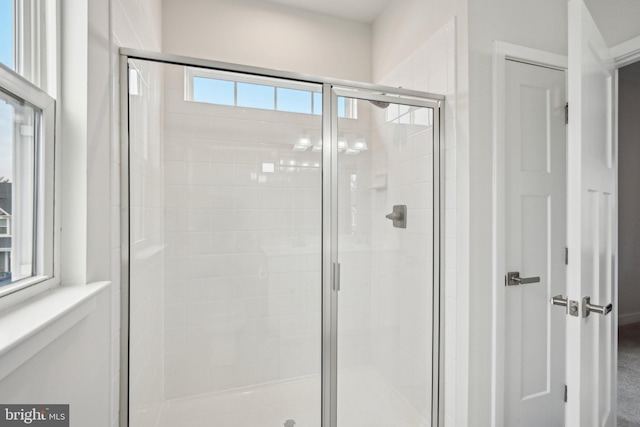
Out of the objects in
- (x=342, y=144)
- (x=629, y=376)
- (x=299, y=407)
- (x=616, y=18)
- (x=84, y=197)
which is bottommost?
(x=629, y=376)

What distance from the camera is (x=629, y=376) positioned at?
7.06 feet

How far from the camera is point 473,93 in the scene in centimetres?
138

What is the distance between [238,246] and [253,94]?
0.83 m

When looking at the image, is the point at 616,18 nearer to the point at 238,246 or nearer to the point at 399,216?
the point at 399,216

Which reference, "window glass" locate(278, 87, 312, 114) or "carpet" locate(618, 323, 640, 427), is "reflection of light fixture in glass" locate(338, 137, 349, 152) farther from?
"carpet" locate(618, 323, 640, 427)

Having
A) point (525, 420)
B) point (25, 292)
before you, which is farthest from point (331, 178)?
point (525, 420)

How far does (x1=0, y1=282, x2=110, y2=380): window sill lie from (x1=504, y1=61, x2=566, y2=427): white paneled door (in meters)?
1.67

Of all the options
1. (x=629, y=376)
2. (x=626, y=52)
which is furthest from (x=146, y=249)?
(x=629, y=376)

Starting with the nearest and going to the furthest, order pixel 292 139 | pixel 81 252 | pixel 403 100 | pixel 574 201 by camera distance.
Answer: pixel 81 252 < pixel 574 201 < pixel 403 100 < pixel 292 139

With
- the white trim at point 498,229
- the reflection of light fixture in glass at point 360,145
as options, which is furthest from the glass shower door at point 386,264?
the white trim at point 498,229

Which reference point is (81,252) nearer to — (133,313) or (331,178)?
(133,313)

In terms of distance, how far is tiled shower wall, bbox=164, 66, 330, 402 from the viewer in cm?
150

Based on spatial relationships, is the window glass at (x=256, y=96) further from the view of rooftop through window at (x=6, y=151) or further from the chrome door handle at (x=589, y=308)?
the chrome door handle at (x=589, y=308)

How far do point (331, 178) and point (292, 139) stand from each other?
40 cm
